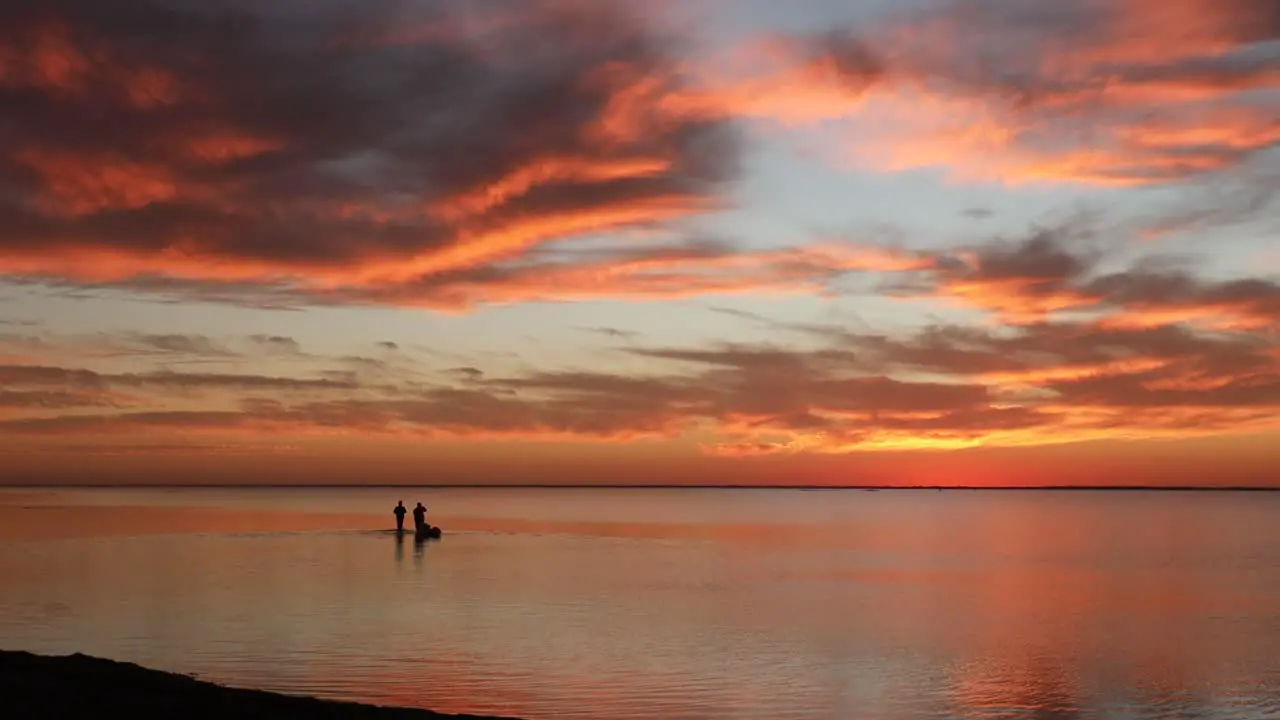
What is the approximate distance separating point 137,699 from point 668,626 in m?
20.9

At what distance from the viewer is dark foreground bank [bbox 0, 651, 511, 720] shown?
58.0ft

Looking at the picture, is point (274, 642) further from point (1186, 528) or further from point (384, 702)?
point (1186, 528)

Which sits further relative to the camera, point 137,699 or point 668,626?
point 668,626

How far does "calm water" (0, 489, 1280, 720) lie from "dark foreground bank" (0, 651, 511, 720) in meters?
4.99

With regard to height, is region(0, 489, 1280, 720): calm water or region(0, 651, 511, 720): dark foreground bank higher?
region(0, 651, 511, 720): dark foreground bank

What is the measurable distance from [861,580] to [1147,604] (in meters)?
13.2

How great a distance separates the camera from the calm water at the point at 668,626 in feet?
87.1

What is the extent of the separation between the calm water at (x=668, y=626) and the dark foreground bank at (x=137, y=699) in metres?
4.99

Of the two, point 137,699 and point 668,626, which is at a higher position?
point 137,699

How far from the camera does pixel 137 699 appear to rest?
1862 centimetres

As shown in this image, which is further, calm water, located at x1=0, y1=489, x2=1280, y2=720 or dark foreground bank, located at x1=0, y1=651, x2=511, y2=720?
calm water, located at x1=0, y1=489, x2=1280, y2=720

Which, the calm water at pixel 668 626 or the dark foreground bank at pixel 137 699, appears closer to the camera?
the dark foreground bank at pixel 137 699

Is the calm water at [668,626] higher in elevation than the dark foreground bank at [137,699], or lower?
lower

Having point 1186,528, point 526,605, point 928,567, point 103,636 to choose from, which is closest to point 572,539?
point 928,567
